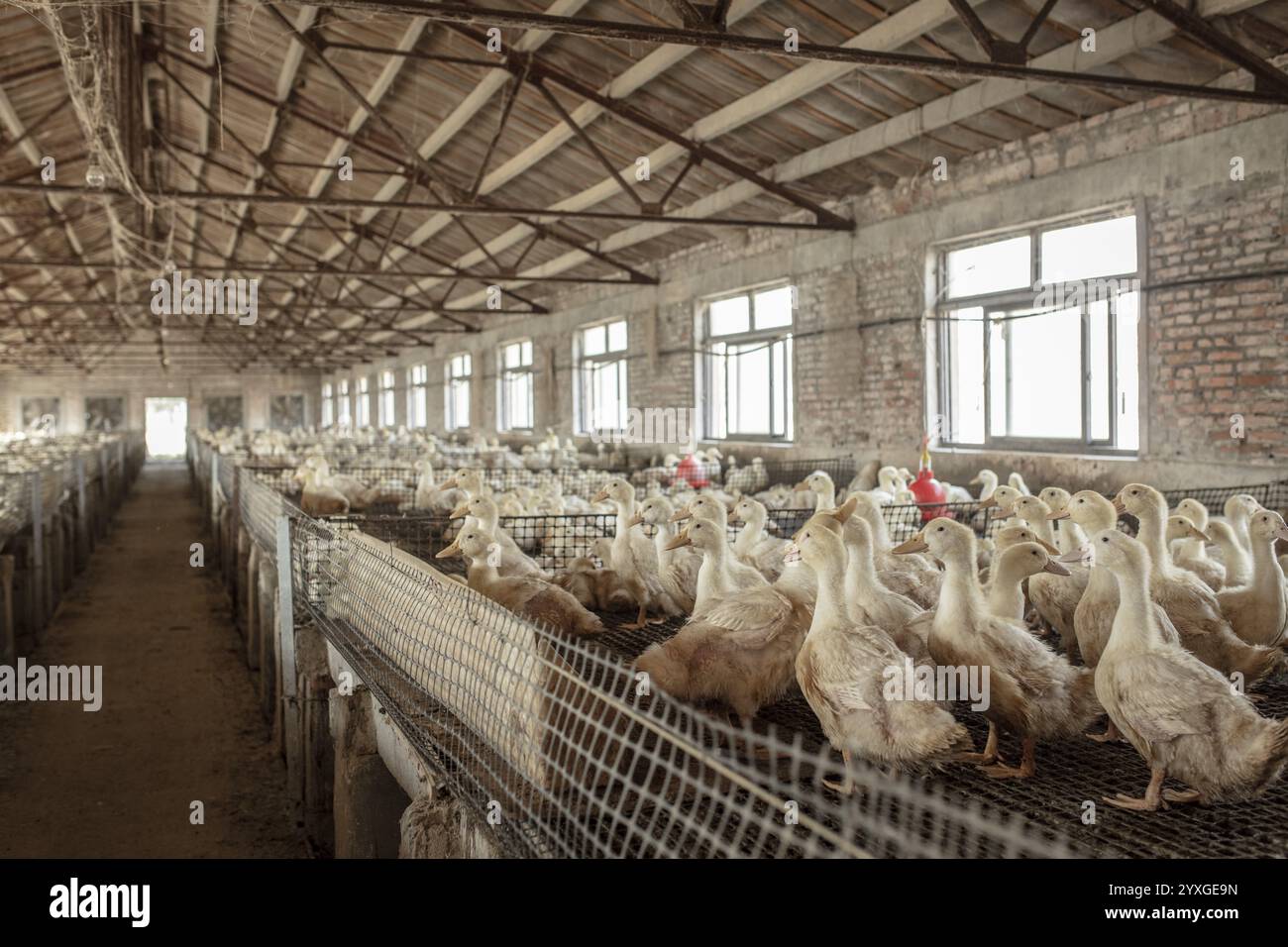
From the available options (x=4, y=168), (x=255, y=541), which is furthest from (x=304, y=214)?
(x=255, y=541)

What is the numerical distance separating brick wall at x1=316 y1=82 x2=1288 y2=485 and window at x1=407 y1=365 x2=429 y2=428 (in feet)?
67.6

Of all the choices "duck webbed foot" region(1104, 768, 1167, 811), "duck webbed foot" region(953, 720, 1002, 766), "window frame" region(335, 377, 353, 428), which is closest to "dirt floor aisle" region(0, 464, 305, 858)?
"duck webbed foot" region(953, 720, 1002, 766)

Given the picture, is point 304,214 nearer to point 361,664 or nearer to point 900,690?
point 361,664

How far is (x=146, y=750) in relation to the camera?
7.68 metres

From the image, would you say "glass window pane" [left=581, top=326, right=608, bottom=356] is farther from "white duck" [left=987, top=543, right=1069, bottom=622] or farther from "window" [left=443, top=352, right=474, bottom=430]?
"white duck" [left=987, top=543, right=1069, bottom=622]

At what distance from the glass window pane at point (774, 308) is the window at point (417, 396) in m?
20.7

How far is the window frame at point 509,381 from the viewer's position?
24.7 meters

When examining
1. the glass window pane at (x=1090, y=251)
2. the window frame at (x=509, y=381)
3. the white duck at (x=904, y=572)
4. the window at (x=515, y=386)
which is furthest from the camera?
the window at (x=515, y=386)

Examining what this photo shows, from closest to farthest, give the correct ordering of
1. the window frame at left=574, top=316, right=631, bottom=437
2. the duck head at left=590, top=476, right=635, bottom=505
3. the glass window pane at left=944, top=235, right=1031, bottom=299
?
the duck head at left=590, top=476, right=635, bottom=505 → the glass window pane at left=944, top=235, right=1031, bottom=299 → the window frame at left=574, top=316, right=631, bottom=437

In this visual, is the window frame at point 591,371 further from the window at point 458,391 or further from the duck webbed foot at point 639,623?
the duck webbed foot at point 639,623

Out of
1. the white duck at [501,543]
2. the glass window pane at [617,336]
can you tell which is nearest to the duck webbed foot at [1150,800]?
the white duck at [501,543]

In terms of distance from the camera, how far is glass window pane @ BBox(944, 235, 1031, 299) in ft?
36.0

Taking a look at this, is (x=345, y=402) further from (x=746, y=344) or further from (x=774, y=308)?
(x=774, y=308)
